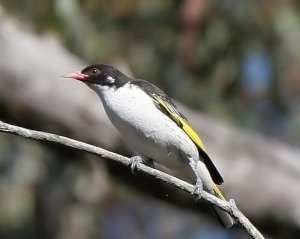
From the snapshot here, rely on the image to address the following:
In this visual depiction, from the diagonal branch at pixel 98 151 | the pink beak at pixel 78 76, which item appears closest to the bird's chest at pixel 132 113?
the pink beak at pixel 78 76

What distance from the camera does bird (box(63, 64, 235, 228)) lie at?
3398 millimetres

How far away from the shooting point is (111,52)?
6.09 m

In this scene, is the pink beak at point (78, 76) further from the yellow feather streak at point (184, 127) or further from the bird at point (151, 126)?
the yellow feather streak at point (184, 127)

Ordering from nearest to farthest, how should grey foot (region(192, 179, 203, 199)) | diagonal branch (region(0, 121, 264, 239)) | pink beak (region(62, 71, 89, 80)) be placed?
diagonal branch (region(0, 121, 264, 239)), grey foot (region(192, 179, 203, 199)), pink beak (region(62, 71, 89, 80))

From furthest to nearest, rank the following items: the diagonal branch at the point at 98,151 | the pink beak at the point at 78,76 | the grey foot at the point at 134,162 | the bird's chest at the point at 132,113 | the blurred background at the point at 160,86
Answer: the blurred background at the point at 160,86, the pink beak at the point at 78,76, the bird's chest at the point at 132,113, the grey foot at the point at 134,162, the diagonal branch at the point at 98,151

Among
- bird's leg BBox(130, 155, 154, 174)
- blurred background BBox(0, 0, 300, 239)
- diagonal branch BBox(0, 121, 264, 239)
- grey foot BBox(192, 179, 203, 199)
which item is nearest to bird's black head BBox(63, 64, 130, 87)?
bird's leg BBox(130, 155, 154, 174)

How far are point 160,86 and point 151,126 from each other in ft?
9.79

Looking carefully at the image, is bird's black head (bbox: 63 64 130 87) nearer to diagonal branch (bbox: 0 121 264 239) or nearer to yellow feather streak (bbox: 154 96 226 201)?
yellow feather streak (bbox: 154 96 226 201)

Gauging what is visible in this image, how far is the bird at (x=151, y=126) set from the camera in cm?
340

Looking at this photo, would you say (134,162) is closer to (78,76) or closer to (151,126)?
(151,126)

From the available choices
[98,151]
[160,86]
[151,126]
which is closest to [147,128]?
[151,126]

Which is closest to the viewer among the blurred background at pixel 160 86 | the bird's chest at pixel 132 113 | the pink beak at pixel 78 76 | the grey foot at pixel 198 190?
the grey foot at pixel 198 190

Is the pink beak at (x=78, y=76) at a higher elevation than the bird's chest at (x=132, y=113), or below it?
below

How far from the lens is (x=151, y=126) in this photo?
344cm
